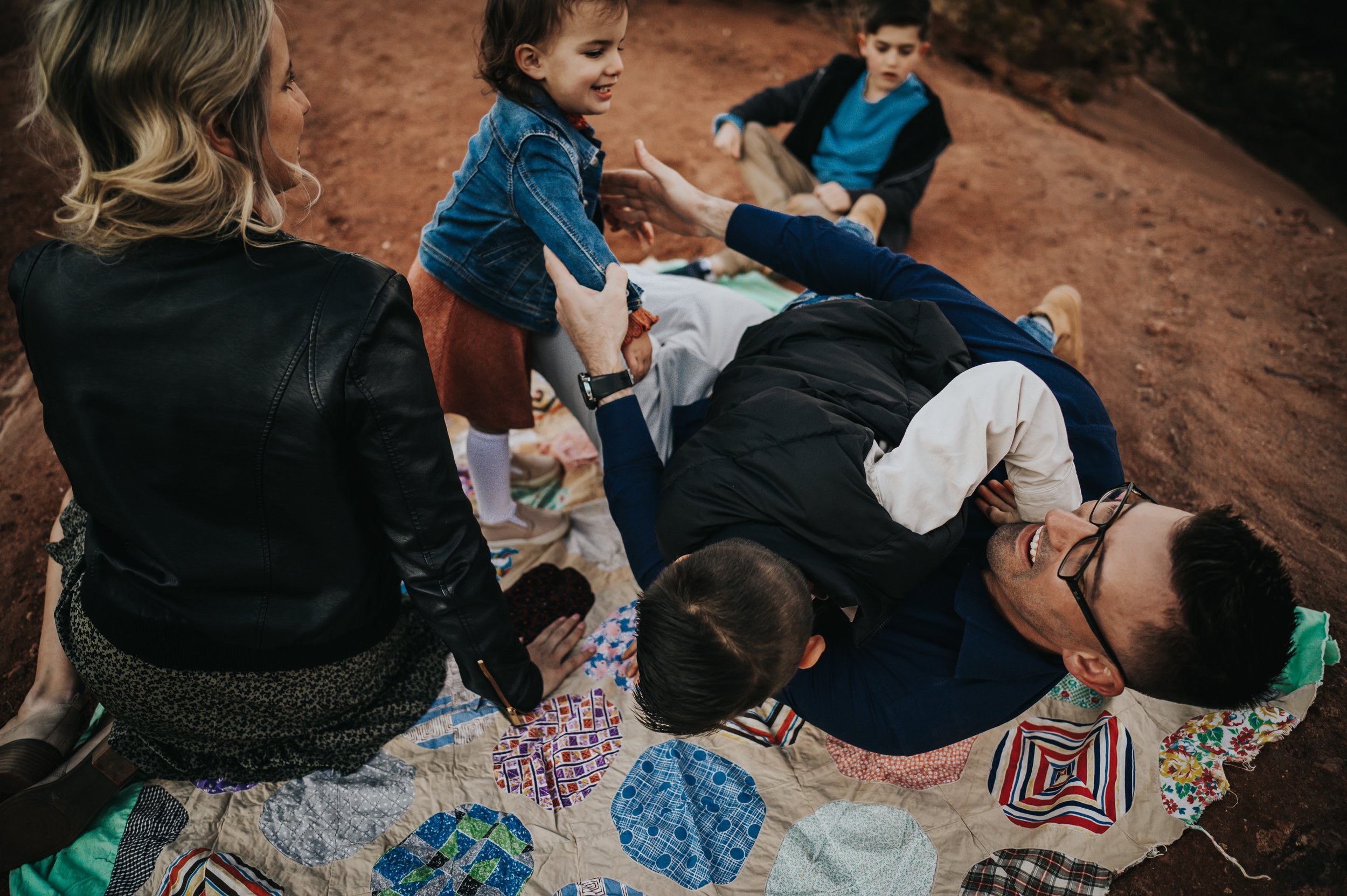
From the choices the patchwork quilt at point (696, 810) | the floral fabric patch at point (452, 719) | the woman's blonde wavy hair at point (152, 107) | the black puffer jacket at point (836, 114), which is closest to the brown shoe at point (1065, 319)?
the black puffer jacket at point (836, 114)

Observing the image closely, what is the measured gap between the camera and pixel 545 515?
111 inches

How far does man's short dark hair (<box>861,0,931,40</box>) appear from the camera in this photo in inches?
142

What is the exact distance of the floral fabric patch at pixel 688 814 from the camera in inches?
79.4

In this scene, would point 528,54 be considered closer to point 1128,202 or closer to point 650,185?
point 650,185

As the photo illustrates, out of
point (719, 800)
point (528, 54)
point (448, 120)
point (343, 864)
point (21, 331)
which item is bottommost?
point (343, 864)

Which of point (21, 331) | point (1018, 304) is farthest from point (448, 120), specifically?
point (21, 331)

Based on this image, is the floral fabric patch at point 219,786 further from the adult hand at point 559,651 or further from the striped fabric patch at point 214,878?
the adult hand at point 559,651

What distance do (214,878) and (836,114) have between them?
413 centimetres

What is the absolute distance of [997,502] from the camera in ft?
6.41

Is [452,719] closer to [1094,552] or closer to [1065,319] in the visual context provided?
[1094,552]

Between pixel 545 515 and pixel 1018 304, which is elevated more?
pixel 1018 304

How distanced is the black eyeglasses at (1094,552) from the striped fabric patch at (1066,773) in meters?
0.74

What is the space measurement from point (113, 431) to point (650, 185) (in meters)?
1.70

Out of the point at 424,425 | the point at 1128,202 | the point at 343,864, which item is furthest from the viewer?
the point at 1128,202
